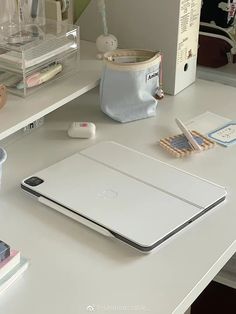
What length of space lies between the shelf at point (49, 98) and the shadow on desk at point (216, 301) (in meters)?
0.75

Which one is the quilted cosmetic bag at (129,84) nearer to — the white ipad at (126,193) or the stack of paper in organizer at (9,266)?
the white ipad at (126,193)

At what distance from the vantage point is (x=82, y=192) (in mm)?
1126

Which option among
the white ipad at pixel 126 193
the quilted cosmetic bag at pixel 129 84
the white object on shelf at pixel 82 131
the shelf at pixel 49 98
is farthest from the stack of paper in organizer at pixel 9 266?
the quilted cosmetic bag at pixel 129 84

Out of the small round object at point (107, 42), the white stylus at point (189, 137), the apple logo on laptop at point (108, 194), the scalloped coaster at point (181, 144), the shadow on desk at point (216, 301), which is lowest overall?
the shadow on desk at point (216, 301)

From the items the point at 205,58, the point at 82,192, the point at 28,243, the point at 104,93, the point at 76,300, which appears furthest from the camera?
the point at 205,58

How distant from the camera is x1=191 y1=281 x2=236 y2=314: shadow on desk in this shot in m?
1.79

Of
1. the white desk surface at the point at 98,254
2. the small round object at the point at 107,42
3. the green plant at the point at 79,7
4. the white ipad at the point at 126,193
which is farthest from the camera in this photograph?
the green plant at the point at 79,7

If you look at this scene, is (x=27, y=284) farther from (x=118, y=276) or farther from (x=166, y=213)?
(x=166, y=213)

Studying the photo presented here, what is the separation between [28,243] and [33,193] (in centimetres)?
14

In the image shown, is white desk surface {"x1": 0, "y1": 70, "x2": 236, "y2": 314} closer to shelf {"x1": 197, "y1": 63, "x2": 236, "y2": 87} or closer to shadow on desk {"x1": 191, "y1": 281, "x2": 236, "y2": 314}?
shelf {"x1": 197, "y1": 63, "x2": 236, "y2": 87}

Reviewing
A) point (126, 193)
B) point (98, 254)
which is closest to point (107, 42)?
point (126, 193)

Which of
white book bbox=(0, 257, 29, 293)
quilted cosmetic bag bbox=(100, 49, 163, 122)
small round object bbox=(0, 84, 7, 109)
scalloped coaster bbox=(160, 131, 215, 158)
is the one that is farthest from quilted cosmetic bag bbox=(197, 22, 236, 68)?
white book bbox=(0, 257, 29, 293)

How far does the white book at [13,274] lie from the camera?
910 mm

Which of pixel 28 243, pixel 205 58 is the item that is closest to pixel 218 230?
pixel 28 243
